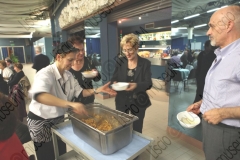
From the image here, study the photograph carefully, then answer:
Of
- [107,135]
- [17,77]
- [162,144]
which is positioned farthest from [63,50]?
[17,77]

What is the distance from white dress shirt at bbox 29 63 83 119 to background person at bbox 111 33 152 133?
0.62 m

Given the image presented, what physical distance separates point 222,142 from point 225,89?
1.22 feet

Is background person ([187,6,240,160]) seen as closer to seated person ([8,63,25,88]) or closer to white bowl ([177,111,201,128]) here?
white bowl ([177,111,201,128])

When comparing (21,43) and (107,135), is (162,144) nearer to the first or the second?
(107,135)

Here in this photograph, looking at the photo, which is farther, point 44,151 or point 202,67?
point 202,67

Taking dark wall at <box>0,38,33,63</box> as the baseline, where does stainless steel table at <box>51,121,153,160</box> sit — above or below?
below

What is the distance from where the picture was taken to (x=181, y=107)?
7.47 ft

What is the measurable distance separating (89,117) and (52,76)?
447 mm

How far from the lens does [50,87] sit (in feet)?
3.85

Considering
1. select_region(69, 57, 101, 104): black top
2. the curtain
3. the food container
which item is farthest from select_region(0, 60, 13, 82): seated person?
the curtain

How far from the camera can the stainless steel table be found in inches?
38.4

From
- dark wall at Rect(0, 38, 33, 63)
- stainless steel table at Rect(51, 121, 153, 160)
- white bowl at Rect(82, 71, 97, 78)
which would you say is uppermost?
dark wall at Rect(0, 38, 33, 63)

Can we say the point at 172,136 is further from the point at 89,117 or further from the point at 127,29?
the point at 127,29

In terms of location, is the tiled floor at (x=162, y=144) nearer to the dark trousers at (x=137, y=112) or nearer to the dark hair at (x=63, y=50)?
the dark trousers at (x=137, y=112)
